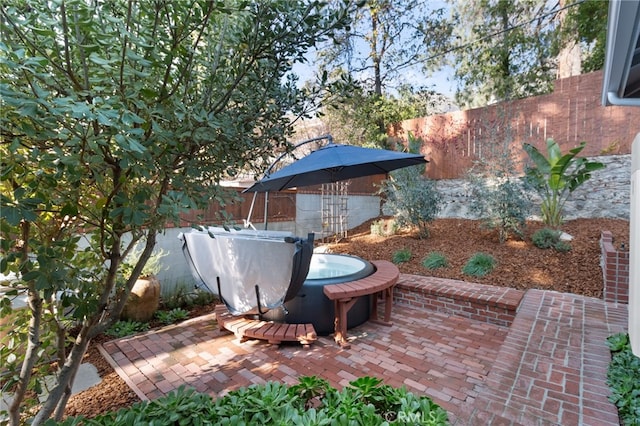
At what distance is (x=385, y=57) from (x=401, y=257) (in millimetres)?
8396

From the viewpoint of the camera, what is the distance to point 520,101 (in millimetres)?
8328

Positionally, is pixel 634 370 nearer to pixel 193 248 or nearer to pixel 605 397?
pixel 605 397

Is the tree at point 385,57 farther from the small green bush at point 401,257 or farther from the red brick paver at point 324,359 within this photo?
the red brick paver at point 324,359

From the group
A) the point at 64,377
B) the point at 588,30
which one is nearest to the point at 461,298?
the point at 64,377

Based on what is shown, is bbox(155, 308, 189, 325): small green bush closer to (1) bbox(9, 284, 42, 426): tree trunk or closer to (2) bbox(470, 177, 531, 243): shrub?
(1) bbox(9, 284, 42, 426): tree trunk

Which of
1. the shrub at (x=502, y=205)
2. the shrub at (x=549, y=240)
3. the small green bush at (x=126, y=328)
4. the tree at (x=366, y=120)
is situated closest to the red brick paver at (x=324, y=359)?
the small green bush at (x=126, y=328)

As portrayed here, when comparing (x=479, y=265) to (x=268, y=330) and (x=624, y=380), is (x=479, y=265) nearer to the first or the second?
(x=624, y=380)

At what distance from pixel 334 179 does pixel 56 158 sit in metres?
4.69

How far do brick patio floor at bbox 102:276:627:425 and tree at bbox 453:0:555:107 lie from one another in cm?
866

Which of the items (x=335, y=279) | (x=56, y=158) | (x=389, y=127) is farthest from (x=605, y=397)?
(x=389, y=127)

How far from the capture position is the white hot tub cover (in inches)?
125

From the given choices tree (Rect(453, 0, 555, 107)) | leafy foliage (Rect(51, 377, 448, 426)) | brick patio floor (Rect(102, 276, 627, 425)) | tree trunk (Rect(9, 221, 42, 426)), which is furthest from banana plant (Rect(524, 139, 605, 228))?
tree trunk (Rect(9, 221, 42, 426))

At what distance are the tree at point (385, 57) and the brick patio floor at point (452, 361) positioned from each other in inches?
297

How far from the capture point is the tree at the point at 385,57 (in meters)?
10.6
